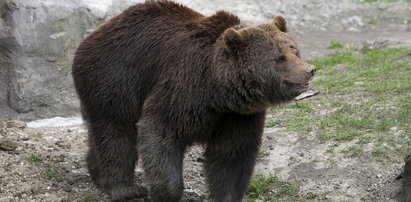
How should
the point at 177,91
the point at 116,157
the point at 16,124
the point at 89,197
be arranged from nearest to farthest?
1. the point at 177,91
2. the point at 116,157
3. the point at 89,197
4. the point at 16,124

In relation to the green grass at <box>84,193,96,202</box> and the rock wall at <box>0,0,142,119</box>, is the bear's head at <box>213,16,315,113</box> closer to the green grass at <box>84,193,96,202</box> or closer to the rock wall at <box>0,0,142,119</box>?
the green grass at <box>84,193,96,202</box>

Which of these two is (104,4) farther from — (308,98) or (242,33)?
(242,33)

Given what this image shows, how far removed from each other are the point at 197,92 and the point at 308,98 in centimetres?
427

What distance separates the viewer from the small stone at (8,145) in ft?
29.4

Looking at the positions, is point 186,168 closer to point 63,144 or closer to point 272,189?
point 272,189

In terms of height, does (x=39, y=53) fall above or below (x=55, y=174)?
above

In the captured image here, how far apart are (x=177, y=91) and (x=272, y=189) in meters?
2.06

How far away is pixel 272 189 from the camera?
8.70 meters

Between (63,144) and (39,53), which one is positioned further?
(39,53)

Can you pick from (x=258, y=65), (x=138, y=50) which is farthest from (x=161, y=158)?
(x=258, y=65)

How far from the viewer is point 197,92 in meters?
7.34

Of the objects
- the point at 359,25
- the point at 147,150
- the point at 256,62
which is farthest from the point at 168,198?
the point at 359,25

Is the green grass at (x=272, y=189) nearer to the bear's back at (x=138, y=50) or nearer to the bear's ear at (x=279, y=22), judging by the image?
the bear's back at (x=138, y=50)

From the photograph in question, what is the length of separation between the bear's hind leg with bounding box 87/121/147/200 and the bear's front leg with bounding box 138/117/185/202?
509 mm
